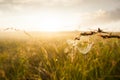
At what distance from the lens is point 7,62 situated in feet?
12.1

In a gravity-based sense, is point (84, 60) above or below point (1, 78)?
above

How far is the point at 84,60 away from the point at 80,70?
36cm

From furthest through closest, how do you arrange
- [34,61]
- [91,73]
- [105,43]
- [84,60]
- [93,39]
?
[105,43] < [34,61] < [93,39] < [84,60] < [91,73]

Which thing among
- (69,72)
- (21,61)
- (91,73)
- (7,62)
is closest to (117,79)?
(91,73)

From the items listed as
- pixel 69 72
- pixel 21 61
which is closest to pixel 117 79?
pixel 69 72

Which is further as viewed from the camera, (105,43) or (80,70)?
(105,43)

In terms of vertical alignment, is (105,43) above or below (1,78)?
above

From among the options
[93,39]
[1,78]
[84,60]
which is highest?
[93,39]

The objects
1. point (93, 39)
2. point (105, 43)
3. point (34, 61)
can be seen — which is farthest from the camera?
point (105, 43)

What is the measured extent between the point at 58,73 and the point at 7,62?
124 cm

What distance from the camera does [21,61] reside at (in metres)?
3.31

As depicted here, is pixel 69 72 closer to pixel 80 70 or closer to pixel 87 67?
pixel 80 70

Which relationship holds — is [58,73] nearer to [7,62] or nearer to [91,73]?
[91,73]

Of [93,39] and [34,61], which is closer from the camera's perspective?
[93,39]
